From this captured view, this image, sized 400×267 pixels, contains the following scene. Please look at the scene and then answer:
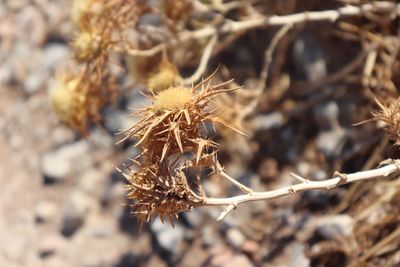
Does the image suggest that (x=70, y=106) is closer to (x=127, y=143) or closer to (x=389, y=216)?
(x=127, y=143)

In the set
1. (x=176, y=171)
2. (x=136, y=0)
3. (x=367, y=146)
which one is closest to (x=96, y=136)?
(x=136, y=0)

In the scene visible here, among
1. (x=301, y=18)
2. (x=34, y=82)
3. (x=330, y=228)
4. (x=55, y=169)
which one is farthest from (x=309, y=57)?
(x=34, y=82)

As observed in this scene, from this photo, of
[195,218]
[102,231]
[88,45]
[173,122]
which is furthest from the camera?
[102,231]

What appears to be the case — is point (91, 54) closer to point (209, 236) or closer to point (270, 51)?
point (270, 51)

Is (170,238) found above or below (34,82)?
below

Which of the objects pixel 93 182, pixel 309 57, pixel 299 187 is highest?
pixel 299 187

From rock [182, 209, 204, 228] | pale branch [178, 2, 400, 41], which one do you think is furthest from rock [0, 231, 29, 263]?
pale branch [178, 2, 400, 41]

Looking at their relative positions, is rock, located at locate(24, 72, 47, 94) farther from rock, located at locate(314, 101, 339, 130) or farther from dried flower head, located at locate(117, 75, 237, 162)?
dried flower head, located at locate(117, 75, 237, 162)

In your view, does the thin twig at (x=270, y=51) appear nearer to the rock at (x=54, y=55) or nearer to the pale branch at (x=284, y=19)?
the pale branch at (x=284, y=19)
